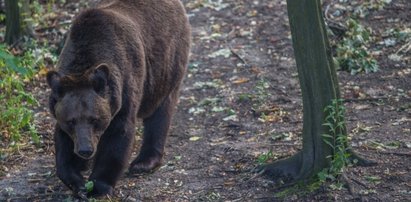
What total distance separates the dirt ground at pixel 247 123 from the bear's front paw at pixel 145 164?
8 centimetres

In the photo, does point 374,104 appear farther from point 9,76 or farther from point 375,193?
point 9,76

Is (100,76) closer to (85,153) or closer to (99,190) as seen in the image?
(85,153)

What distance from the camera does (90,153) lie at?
23.2ft

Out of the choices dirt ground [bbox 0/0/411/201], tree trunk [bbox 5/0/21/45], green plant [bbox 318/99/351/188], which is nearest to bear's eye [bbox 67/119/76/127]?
dirt ground [bbox 0/0/411/201]

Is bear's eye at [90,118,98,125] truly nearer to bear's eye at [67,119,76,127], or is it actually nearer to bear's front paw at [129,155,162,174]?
bear's eye at [67,119,76,127]

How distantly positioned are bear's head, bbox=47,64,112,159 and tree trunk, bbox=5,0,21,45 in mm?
5276

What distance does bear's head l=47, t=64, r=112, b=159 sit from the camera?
713 cm

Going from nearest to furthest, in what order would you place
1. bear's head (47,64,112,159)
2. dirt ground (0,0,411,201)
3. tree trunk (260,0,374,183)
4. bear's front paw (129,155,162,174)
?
tree trunk (260,0,374,183) → bear's head (47,64,112,159) → dirt ground (0,0,411,201) → bear's front paw (129,155,162,174)

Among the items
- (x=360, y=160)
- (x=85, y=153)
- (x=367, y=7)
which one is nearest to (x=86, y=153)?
(x=85, y=153)

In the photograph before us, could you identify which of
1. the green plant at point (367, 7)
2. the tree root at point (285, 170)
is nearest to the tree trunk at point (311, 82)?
the tree root at point (285, 170)

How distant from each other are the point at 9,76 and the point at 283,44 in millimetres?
3890

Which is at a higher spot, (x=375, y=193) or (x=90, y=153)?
(x=90, y=153)

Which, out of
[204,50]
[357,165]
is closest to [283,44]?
[204,50]

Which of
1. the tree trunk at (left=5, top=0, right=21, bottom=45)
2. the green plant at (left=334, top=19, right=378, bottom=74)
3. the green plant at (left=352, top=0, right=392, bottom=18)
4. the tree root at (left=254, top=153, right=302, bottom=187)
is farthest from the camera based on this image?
the green plant at (left=352, top=0, right=392, bottom=18)
